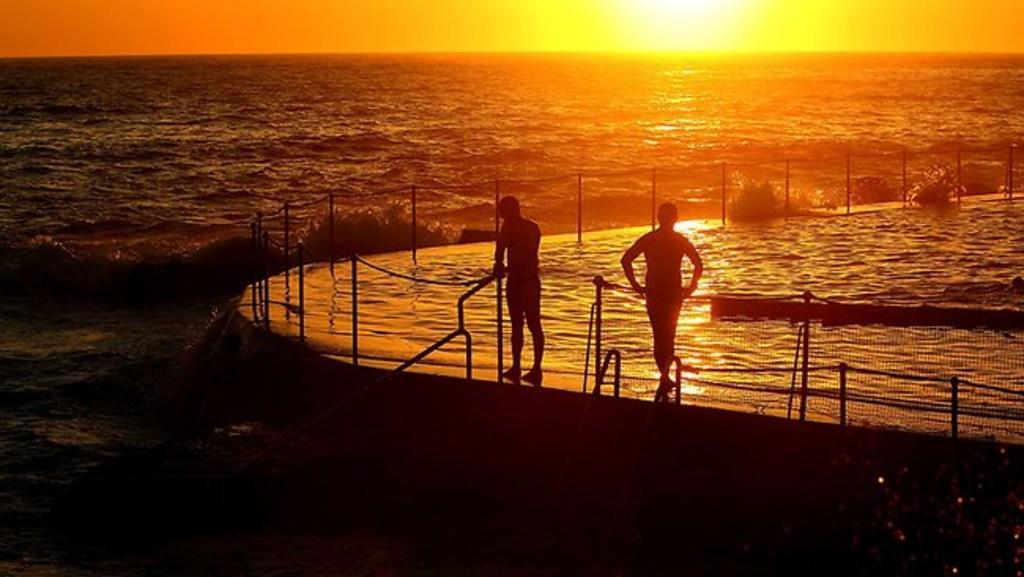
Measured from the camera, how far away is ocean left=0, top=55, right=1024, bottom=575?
66.5ft

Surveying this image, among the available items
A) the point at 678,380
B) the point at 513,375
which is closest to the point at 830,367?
the point at 678,380

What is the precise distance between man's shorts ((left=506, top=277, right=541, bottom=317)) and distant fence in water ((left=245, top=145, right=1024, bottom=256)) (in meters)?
13.5

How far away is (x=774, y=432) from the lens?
41.0ft

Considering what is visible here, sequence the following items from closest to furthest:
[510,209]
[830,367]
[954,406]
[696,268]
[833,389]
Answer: [954,406], [830,367], [696,268], [833,389], [510,209]

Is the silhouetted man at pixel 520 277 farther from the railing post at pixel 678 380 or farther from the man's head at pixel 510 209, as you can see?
the railing post at pixel 678 380

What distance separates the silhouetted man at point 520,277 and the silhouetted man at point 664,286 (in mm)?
1257

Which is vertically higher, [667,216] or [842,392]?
[667,216]

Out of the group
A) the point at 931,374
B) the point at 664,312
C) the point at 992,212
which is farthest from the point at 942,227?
the point at 664,312

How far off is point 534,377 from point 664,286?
1.58 m

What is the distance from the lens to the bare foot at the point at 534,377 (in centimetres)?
1414

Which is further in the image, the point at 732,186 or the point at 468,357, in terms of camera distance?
the point at 732,186

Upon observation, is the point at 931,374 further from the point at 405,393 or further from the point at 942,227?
the point at 942,227

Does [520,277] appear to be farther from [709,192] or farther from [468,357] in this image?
[709,192]

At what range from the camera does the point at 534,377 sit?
1425cm
